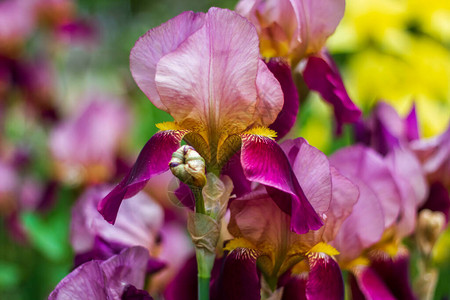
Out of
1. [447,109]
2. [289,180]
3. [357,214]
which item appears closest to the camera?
[289,180]

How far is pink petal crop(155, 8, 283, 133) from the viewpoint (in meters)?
0.53

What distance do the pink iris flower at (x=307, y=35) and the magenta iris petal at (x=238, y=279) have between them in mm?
200

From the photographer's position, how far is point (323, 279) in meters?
0.55

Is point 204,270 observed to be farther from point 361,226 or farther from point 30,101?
point 30,101

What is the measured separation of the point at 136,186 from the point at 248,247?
13 cm

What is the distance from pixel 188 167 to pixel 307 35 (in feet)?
0.84

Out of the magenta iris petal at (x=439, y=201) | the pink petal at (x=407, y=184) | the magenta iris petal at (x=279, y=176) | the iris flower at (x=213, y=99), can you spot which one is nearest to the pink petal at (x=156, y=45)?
the iris flower at (x=213, y=99)

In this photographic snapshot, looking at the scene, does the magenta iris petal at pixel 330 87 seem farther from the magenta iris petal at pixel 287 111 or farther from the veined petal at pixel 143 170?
the veined petal at pixel 143 170

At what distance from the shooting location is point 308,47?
676 millimetres

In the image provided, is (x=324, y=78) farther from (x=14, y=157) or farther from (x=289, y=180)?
(x=14, y=157)

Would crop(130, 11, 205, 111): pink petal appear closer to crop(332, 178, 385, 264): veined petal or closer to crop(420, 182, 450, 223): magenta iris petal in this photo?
crop(332, 178, 385, 264): veined petal

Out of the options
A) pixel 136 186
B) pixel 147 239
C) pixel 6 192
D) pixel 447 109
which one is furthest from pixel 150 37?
pixel 447 109

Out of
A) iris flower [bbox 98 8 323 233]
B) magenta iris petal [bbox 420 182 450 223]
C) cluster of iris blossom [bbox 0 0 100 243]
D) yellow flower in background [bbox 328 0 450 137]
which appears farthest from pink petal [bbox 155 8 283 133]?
yellow flower in background [bbox 328 0 450 137]

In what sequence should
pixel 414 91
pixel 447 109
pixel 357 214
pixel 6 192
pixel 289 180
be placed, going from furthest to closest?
pixel 414 91 → pixel 447 109 → pixel 6 192 → pixel 357 214 → pixel 289 180
